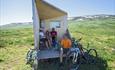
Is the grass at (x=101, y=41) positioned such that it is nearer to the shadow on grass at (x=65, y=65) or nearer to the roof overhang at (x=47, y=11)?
the shadow on grass at (x=65, y=65)

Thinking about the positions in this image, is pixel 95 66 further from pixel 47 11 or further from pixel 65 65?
pixel 47 11

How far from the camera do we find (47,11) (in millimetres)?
21766

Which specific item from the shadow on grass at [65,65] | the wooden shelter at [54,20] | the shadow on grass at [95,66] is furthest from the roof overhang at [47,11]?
the shadow on grass at [95,66]

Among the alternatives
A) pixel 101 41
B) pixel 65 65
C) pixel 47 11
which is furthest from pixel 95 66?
pixel 101 41

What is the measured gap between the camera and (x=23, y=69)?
642 inches

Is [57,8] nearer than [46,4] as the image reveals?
No

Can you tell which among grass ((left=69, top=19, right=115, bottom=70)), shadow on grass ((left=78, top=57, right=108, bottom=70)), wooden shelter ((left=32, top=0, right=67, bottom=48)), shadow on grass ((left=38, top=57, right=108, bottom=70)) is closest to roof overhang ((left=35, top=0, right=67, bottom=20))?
wooden shelter ((left=32, top=0, right=67, bottom=48))

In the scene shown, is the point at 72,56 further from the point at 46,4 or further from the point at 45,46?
the point at 46,4

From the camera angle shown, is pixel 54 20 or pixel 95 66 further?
pixel 54 20

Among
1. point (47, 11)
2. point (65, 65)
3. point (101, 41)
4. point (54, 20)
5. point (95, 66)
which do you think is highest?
point (47, 11)

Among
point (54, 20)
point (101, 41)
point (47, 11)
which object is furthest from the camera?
point (101, 41)

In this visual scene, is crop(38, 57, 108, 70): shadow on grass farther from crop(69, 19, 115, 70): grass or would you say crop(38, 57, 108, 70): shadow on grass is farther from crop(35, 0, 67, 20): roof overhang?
crop(35, 0, 67, 20): roof overhang

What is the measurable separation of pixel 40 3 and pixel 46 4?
4.31 feet

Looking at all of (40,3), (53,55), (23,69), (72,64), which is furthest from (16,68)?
(40,3)
